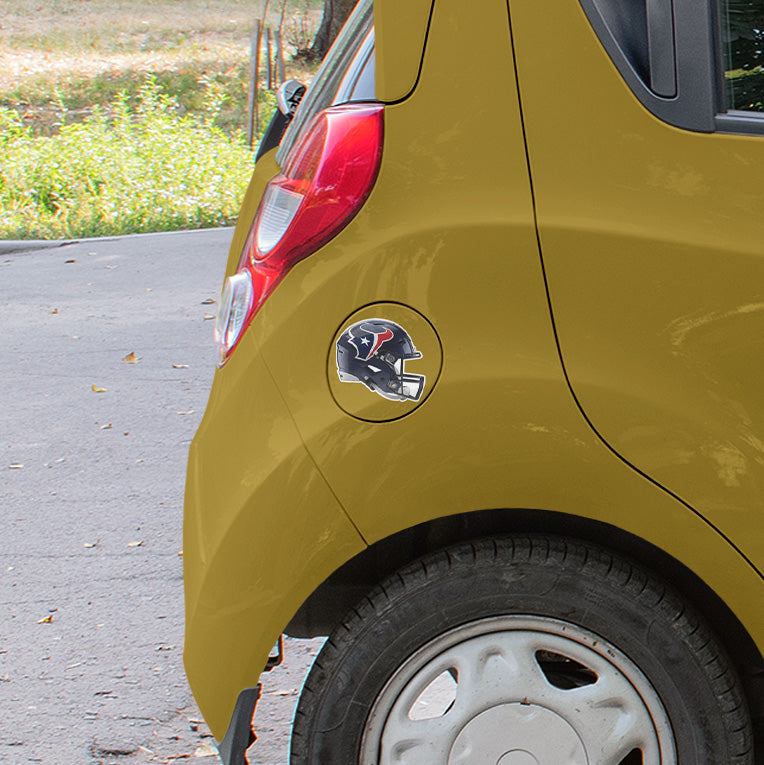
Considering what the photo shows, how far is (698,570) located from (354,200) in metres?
0.79

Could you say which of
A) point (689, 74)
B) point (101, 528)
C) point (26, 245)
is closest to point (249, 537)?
point (689, 74)

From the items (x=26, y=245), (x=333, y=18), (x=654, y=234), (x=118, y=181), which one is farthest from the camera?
(x=333, y=18)

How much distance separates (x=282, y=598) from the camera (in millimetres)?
1783

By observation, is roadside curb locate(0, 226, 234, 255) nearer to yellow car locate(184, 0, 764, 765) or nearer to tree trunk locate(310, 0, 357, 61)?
tree trunk locate(310, 0, 357, 61)

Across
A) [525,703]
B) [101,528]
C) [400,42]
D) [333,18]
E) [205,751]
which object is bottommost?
[101,528]

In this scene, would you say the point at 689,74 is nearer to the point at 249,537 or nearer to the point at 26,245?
the point at 249,537

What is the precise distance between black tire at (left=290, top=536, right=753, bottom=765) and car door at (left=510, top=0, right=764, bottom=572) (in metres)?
0.21

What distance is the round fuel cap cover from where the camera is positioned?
1666 mm

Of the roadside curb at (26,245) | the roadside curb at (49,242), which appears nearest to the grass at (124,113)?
the roadside curb at (49,242)

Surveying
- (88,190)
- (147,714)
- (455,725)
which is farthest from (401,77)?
(88,190)

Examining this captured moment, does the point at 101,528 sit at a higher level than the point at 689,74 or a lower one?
lower

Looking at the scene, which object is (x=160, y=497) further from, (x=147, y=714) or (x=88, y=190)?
(x=88, y=190)

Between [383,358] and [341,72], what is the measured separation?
631 mm

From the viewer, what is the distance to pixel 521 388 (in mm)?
1651
